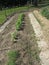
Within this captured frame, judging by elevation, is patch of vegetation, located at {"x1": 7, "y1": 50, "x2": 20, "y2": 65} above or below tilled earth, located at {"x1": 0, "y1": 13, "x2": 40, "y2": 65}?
above

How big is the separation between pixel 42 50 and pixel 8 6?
27894 mm

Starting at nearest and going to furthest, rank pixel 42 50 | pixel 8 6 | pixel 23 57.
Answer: pixel 23 57
pixel 42 50
pixel 8 6

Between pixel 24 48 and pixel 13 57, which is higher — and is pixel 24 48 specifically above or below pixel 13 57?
below

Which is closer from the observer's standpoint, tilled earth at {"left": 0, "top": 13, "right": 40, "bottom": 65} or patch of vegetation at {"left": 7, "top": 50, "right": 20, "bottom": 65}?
patch of vegetation at {"left": 7, "top": 50, "right": 20, "bottom": 65}

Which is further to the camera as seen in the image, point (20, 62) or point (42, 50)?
point (42, 50)

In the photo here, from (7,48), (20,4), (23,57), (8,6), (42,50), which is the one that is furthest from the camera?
(20,4)

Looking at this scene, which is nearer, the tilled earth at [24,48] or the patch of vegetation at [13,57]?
the patch of vegetation at [13,57]

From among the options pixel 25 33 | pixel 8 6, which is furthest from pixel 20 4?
pixel 25 33

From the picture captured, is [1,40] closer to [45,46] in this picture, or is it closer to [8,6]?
[45,46]

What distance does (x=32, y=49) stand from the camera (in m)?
9.72

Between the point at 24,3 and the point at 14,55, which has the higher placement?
the point at 14,55

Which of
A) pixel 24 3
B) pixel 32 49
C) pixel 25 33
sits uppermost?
pixel 32 49

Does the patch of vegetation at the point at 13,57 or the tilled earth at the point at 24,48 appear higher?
the patch of vegetation at the point at 13,57

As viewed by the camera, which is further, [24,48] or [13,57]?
[24,48]
